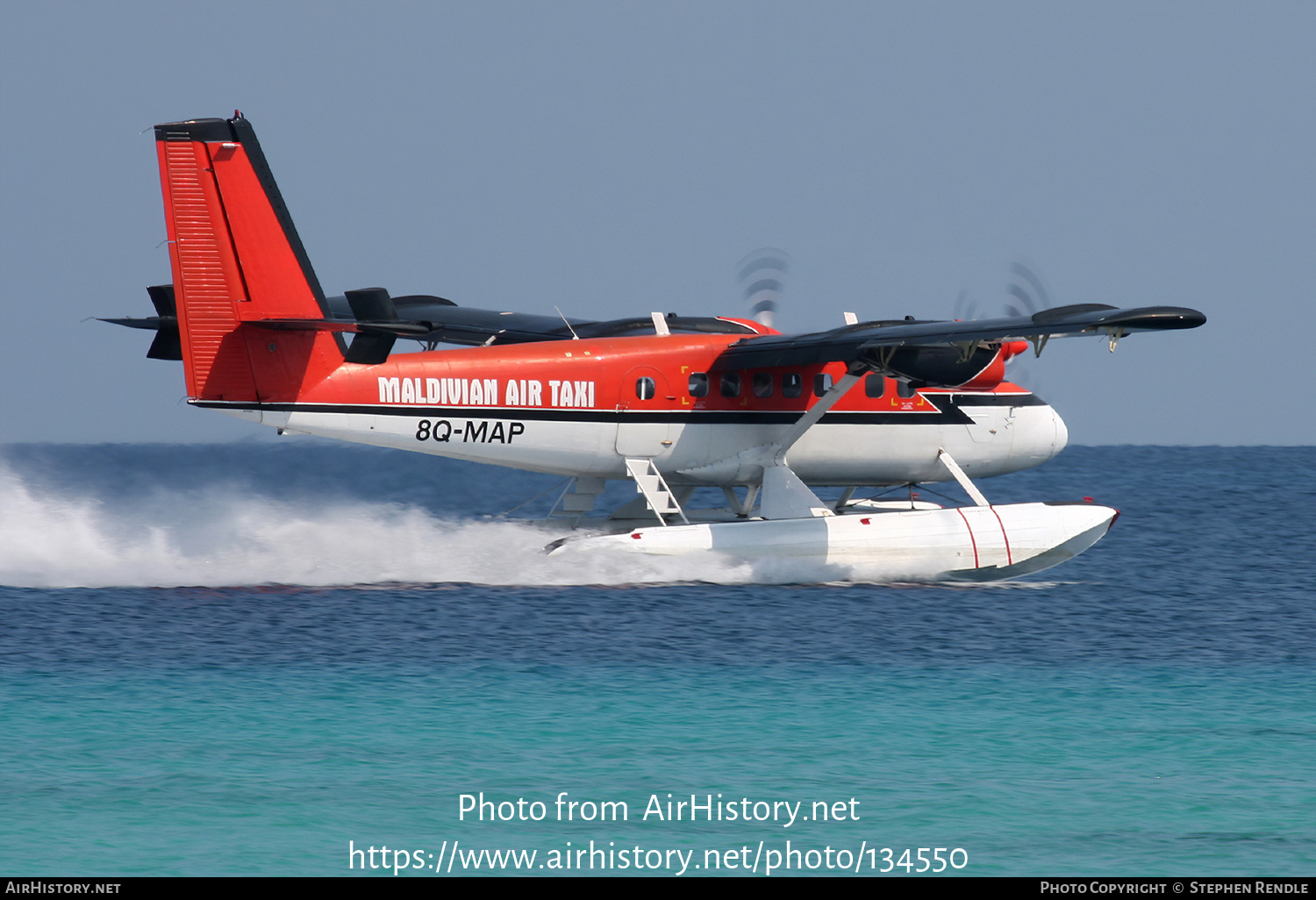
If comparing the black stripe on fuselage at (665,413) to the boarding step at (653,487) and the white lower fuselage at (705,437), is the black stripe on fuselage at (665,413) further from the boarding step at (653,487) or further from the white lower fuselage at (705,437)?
the boarding step at (653,487)

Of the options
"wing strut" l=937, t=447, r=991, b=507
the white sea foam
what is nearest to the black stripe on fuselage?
"wing strut" l=937, t=447, r=991, b=507

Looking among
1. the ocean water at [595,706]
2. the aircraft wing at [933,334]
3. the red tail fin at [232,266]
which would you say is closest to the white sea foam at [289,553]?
the ocean water at [595,706]

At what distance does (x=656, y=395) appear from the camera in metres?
20.4

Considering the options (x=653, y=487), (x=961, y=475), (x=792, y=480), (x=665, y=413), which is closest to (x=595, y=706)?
(x=653, y=487)

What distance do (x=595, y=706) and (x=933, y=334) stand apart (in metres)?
7.98

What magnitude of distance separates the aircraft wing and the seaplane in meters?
0.04

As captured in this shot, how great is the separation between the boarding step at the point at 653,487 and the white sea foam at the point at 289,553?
0.93m

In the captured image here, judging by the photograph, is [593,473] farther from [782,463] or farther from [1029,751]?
[1029,751]

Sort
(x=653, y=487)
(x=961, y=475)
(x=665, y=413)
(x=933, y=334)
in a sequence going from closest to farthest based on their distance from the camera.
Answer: (x=933, y=334) < (x=653, y=487) < (x=665, y=413) < (x=961, y=475)

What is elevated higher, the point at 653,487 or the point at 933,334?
the point at 933,334

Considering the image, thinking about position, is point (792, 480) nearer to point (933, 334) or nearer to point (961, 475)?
point (961, 475)

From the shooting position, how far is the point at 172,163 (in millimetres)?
17078

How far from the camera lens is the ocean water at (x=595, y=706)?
1012cm
